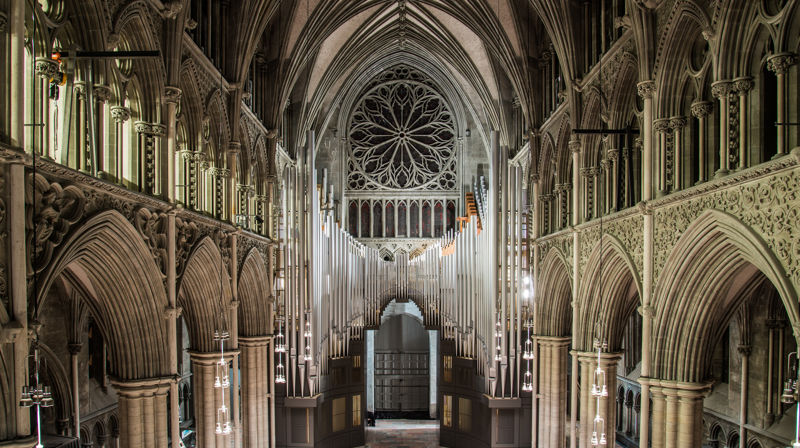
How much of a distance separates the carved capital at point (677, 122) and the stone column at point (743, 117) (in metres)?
2.05

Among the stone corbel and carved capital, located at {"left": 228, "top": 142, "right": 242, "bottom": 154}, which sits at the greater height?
carved capital, located at {"left": 228, "top": 142, "right": 242, "bottom": 154}

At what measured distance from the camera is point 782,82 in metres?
8.66

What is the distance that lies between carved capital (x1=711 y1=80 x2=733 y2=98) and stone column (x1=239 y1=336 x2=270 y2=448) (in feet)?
50.6

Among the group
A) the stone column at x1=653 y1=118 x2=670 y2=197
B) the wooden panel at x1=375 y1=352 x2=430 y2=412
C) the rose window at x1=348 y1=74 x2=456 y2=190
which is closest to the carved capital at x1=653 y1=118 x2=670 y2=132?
the stone column at x1=653 y1=118 x2=670 y2=197

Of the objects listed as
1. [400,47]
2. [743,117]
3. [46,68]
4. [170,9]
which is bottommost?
[743,117]

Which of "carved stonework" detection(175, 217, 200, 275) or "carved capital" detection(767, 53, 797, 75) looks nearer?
"carved capital" detection(767, 53, 797, 75)

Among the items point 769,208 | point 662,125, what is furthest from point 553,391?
point 769,208

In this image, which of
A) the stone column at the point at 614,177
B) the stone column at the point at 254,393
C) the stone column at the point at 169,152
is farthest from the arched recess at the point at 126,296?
the stone column at the point at 614,177

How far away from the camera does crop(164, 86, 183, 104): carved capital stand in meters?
12.6

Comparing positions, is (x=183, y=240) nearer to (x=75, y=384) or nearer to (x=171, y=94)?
(x=171, y=94)

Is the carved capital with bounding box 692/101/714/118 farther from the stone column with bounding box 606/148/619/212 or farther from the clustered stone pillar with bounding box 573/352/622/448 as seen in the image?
the clustered stone pillar with bounding box 573/352/622/448

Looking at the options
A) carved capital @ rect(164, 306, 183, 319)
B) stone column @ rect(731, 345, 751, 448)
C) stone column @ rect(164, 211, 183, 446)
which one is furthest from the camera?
stone column @ rect(731, 345, 751, 448)

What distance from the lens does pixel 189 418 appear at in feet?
79.0

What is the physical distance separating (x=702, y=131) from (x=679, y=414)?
506 cm
